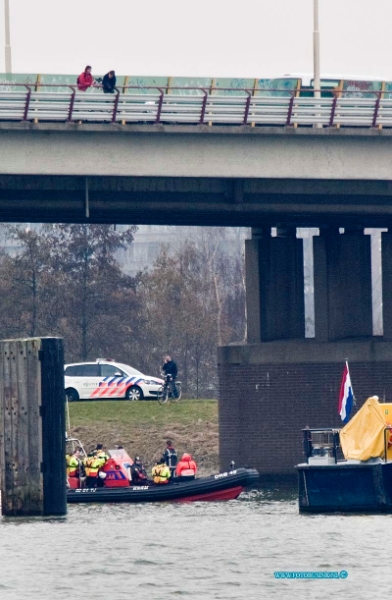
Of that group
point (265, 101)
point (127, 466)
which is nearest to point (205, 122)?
point (265, 101)

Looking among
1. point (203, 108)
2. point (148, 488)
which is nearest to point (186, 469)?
point (148, 488)

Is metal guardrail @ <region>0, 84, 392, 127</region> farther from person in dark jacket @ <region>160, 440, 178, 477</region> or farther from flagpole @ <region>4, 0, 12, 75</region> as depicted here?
person in dark jacket @ <region>160, 440, 178, 477</region>

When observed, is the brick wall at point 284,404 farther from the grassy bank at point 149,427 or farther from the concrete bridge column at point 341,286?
the grassy bank at point 149,427

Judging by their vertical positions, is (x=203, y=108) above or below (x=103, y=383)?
above

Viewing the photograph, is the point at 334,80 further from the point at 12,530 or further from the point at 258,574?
the point at 258,574

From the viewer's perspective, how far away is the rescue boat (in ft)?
133

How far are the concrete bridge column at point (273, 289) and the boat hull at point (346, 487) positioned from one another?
14544 millimetres

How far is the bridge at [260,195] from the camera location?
138 ft

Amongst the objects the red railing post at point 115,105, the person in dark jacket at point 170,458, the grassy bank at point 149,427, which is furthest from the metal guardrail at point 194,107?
the grassy bank at point 149,427

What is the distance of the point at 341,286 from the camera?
166ft

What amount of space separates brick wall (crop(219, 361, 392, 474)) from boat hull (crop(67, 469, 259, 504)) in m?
8.32

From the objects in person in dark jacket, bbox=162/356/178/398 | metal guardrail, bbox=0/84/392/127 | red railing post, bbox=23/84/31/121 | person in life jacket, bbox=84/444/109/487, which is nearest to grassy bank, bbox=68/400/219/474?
person in dark jacket, bbox=162/356/178/398

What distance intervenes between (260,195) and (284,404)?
7.52 m

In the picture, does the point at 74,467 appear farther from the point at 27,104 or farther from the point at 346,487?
the point at 27,104
